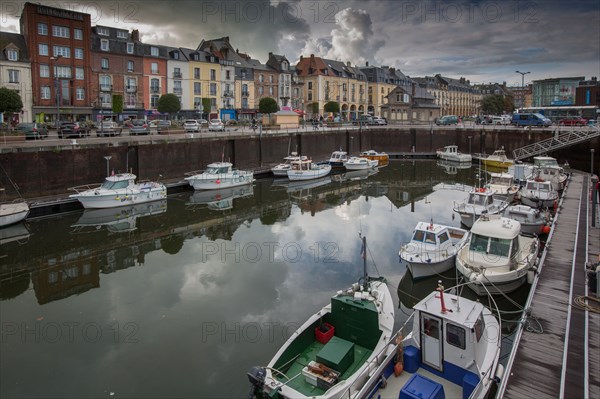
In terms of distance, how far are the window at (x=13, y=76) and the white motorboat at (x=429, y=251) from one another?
45.1 meters

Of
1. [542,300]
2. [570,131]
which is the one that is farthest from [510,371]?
[570,131]

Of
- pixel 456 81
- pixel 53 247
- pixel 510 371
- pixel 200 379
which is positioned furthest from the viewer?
pixel 456 81

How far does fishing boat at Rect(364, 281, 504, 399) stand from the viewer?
9.06 meters

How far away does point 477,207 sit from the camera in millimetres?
23047

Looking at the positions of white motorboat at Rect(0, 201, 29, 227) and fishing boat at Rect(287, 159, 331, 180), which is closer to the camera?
white motorboat at Rect(0, 201, 29, 227)

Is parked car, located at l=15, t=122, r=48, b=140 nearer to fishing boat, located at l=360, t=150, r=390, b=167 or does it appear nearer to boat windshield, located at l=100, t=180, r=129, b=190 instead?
boat windshield, located at l=100, t=180, r=129, b=190

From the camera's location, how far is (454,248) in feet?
56.4

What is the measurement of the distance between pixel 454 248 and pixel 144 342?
36.6 feet

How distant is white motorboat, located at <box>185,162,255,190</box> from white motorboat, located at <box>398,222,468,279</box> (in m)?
20.2

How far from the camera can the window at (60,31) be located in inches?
1901

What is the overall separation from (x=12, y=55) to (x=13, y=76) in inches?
80.5

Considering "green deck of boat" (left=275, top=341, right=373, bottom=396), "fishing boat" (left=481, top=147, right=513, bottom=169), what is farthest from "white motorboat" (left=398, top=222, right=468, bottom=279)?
"fishing boat" (left=481, top=147, right=513, bottom=169)

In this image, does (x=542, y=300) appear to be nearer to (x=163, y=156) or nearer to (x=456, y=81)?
(x=163, y=156)

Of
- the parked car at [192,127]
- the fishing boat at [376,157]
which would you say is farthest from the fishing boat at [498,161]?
the parked car at [192,127]
